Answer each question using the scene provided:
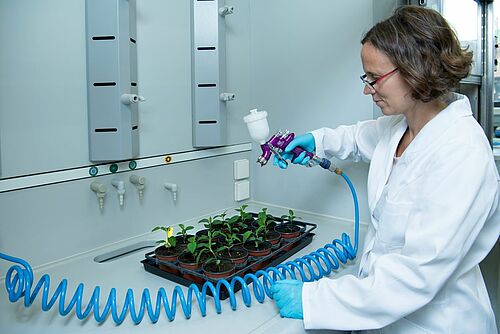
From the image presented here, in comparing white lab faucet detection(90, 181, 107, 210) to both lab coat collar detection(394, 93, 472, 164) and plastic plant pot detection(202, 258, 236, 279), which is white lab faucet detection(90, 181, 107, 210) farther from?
lab coat collar detection(394, 93, 472, 164)

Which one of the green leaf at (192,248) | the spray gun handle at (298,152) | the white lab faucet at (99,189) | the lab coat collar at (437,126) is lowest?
the green leaf at (192,248)

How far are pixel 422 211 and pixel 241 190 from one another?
3.50 feet

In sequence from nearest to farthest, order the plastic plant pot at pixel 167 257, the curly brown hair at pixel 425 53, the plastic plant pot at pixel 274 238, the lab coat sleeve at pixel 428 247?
1. the lab coat sleeve at pixel 428 247
2. the curly brown hair at pixel 425 53
3. the plastic plant pot at pixel 167 257
4. the plastic plant pot at pixel 274 238

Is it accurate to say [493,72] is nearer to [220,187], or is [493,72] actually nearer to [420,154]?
[420,154]

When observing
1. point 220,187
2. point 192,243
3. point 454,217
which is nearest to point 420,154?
point 454,217

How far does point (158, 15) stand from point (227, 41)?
345 millimetres

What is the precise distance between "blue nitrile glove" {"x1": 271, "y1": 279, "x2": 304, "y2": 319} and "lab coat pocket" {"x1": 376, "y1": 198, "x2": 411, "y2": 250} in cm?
22

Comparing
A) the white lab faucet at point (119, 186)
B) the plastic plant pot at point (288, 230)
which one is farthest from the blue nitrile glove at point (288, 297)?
the white lab faucet at point (119, 186)

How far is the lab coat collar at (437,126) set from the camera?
0.89 metres

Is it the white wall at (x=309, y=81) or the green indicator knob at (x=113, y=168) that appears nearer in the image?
the green indicator knob at (x=113, y=168)

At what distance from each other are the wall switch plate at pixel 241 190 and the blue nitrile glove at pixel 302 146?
48cm

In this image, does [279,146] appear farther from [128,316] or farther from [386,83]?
[128,316]

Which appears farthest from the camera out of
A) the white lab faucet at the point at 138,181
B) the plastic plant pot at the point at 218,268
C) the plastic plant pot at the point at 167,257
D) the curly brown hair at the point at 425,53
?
the white lab faucet at the point at 138,181

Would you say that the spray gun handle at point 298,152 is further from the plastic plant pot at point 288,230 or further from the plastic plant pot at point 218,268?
the plastic plant pot at point 218,268
